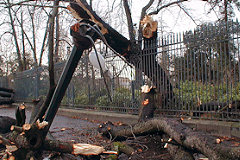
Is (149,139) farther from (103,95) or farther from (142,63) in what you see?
(103,95)

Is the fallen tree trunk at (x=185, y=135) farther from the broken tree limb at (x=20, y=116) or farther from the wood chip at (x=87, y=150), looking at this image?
the broken tree limb at (x=20, y=116)

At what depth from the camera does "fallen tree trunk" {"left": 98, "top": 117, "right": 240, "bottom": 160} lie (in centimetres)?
205

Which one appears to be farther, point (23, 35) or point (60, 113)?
point (23, 35)

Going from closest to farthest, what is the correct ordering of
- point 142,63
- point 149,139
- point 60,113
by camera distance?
point 149,139, point 142,63, point 60,113

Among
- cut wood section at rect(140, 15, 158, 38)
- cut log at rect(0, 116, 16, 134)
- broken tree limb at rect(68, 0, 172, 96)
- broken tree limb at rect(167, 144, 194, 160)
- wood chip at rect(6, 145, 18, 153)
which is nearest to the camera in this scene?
broken tree limb at rect(167, 144, 194, 160)

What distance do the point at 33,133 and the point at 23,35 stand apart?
19100 millimetres

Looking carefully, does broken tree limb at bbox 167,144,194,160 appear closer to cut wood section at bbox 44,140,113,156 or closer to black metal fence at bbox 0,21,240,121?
cut wood section at bbox 44,140,113,156

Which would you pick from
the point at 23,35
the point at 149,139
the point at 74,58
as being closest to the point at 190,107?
the point at 149,139

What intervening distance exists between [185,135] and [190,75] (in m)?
3.48

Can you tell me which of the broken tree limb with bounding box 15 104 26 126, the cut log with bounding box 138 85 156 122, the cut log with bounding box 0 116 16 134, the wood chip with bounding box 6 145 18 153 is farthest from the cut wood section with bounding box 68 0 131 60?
the wood chip with bounding box 6 145 18 153

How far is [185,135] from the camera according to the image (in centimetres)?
256

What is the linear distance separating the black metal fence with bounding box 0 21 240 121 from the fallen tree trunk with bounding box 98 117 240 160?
75cm

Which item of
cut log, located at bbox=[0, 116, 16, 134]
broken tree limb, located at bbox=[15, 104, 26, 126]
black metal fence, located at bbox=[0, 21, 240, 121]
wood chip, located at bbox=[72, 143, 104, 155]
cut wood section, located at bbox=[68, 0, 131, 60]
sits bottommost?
wood chip, located at bbox=[72, 143, 104, 155]

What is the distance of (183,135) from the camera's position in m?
2.54
